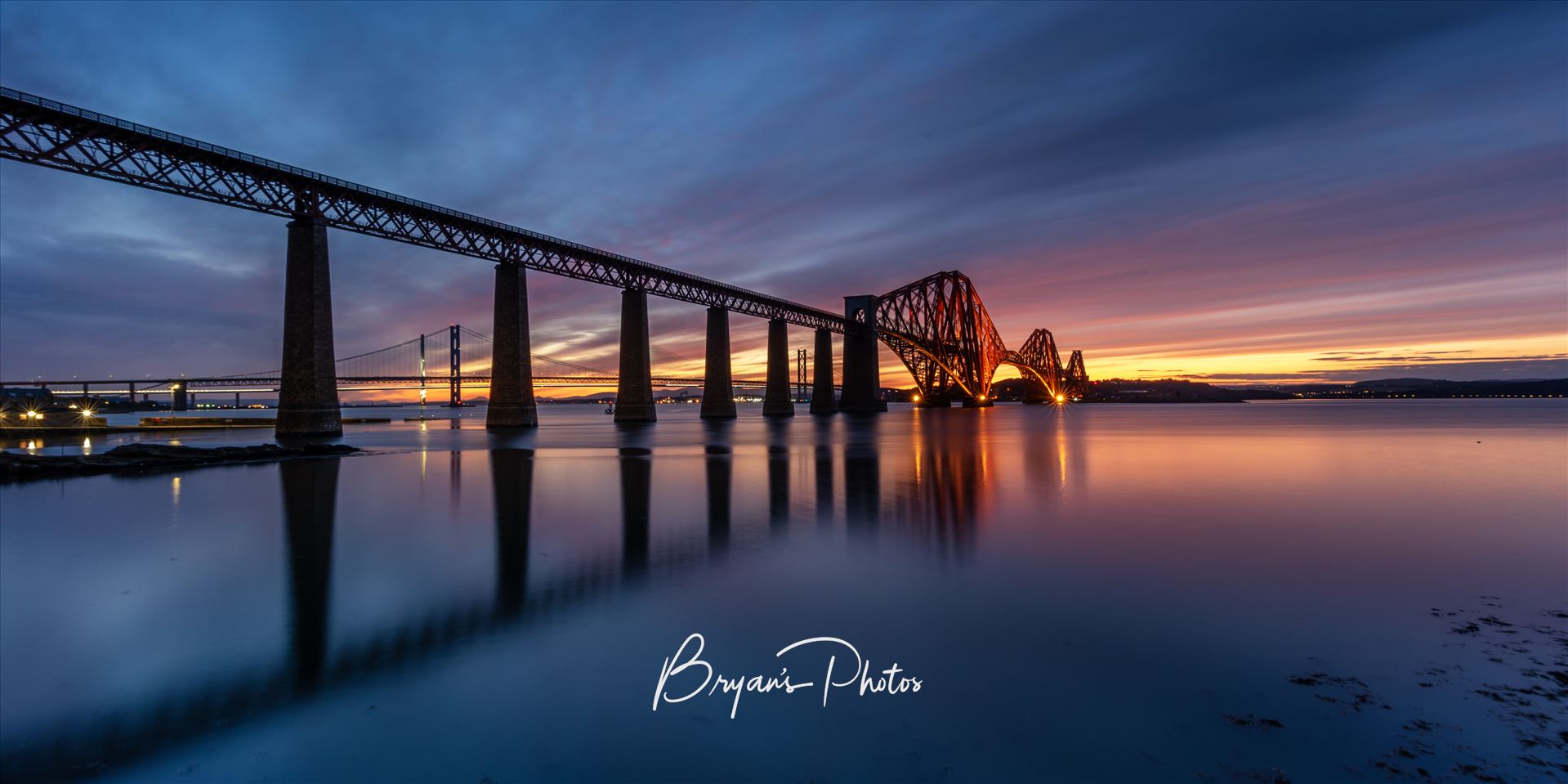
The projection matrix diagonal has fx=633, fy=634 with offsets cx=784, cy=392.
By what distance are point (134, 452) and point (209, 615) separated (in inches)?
887

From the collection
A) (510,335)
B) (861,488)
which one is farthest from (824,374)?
(861,488)

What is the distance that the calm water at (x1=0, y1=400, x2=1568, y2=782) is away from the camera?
405cm

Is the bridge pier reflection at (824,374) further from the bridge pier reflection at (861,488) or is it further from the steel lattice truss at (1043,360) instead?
the steel lattice truss at (1043,360)

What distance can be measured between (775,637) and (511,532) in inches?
289

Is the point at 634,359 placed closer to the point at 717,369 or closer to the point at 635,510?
the point at 717,369

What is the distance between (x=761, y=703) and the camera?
4.82 m

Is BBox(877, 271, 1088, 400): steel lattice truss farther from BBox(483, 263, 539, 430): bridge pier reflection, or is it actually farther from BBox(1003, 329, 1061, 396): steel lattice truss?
BBox(483, 263, 539, 430): bridge pier reflection

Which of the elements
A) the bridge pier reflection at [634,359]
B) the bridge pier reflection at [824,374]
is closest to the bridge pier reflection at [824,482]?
the bridge pier reflection at [634,359]

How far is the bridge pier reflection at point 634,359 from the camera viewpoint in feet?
176

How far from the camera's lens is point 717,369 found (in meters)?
66.2

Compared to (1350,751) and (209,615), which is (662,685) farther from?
(209,615)

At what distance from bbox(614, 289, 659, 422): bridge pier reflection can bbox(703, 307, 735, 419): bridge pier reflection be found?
894 centimetres
